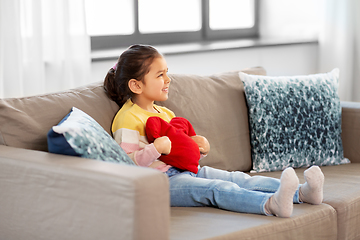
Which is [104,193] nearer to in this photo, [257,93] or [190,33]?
[257,93]

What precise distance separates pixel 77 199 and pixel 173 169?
60cm

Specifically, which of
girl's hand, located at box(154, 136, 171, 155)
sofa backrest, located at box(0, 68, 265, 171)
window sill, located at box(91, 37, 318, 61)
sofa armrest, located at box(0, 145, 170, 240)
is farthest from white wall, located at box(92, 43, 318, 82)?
sofa armrest, located at box(0, 145, 170, 240)

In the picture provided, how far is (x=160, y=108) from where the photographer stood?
1.93m

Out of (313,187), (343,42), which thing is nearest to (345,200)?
(313,187)

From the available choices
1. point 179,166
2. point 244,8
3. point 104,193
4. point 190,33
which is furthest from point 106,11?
point 104,193

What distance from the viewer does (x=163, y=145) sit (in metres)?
1.64

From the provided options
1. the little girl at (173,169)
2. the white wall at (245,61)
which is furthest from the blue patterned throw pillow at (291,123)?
the white wall at (245,61)

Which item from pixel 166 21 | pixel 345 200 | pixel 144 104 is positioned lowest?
pixel 345 200

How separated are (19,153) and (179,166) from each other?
59cm

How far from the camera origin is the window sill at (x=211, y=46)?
2.62 m

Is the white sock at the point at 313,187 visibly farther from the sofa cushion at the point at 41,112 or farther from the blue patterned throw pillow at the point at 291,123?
the sofa cushion at the point at 41,112

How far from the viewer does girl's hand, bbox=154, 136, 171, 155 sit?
1634 mm

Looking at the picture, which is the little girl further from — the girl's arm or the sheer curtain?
the sheer curtain

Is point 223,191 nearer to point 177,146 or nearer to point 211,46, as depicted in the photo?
point 177,146
